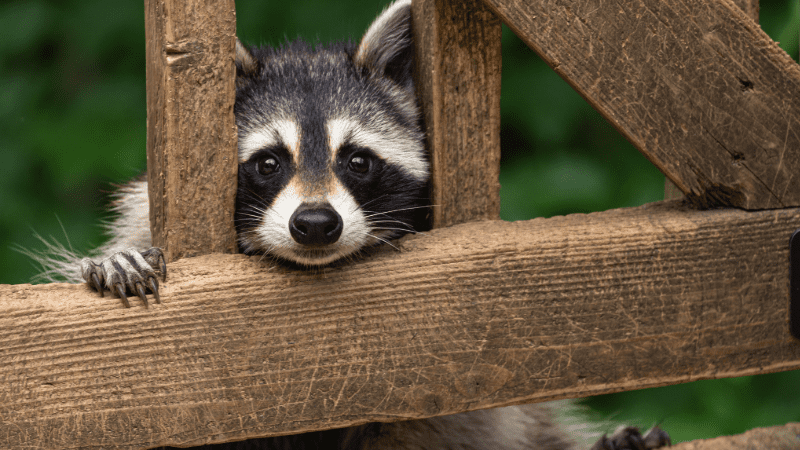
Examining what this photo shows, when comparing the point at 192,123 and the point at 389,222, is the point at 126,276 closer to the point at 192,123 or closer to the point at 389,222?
the point at 192,123

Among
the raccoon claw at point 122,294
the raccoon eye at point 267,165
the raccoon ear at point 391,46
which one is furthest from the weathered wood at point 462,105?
the raccoon claw at point 122,294

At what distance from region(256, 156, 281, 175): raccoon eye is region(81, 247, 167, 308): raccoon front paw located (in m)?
0.46

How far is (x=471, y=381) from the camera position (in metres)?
1.46

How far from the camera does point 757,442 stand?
171 centimetres

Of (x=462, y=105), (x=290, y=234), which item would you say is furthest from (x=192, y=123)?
(x=462, y=105)

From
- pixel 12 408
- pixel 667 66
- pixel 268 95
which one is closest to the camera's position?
pixel 12 408

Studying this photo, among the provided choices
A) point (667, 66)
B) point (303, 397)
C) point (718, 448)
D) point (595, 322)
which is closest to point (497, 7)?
point (667, 66)

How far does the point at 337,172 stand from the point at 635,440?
1274 mm

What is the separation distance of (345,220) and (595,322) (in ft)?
1.98

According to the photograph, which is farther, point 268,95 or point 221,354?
point 268,95

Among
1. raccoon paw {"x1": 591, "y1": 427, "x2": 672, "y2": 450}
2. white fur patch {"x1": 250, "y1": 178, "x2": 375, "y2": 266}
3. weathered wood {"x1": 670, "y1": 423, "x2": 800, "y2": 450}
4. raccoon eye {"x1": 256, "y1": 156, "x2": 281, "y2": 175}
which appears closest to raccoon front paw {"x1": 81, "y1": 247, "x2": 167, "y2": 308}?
white fur patch {"x1": 250, "y1": 178, "x2": 375, "y2": 266}

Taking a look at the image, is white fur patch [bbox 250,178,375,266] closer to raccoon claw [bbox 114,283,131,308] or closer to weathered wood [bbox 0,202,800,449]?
weathered wood [bbox 0,202,800,449]

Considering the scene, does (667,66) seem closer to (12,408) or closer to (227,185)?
(227,185)

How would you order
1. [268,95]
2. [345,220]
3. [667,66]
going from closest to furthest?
1. [667,66]
2. [345,220]
3. [268,95]
